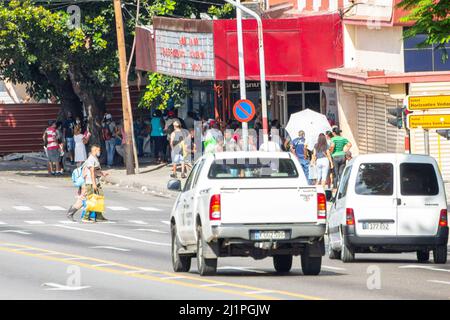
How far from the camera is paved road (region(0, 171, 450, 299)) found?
18375mm

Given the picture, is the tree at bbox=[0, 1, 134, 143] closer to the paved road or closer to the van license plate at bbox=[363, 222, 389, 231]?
the paved road

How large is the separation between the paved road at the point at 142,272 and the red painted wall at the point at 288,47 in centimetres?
1345

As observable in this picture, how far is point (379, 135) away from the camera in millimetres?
44406

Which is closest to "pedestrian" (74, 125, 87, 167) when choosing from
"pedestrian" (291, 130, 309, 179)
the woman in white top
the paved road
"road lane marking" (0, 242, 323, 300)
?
the woman in white top

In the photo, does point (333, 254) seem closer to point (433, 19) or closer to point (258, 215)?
point (433, 19)

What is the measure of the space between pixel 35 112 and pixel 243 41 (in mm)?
20397

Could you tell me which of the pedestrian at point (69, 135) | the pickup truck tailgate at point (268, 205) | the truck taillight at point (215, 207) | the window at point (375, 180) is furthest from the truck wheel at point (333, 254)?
the pedestrian at point (69, 135)

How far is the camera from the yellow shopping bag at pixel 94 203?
1348 inches

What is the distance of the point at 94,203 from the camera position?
34.3 m

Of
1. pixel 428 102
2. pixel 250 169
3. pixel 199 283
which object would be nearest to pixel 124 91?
pixel 428 102

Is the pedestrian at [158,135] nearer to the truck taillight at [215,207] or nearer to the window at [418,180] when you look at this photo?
the window at [418,180]

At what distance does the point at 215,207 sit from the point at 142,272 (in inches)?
83.5

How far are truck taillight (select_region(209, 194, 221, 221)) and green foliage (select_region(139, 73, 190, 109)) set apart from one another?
32.5 m
